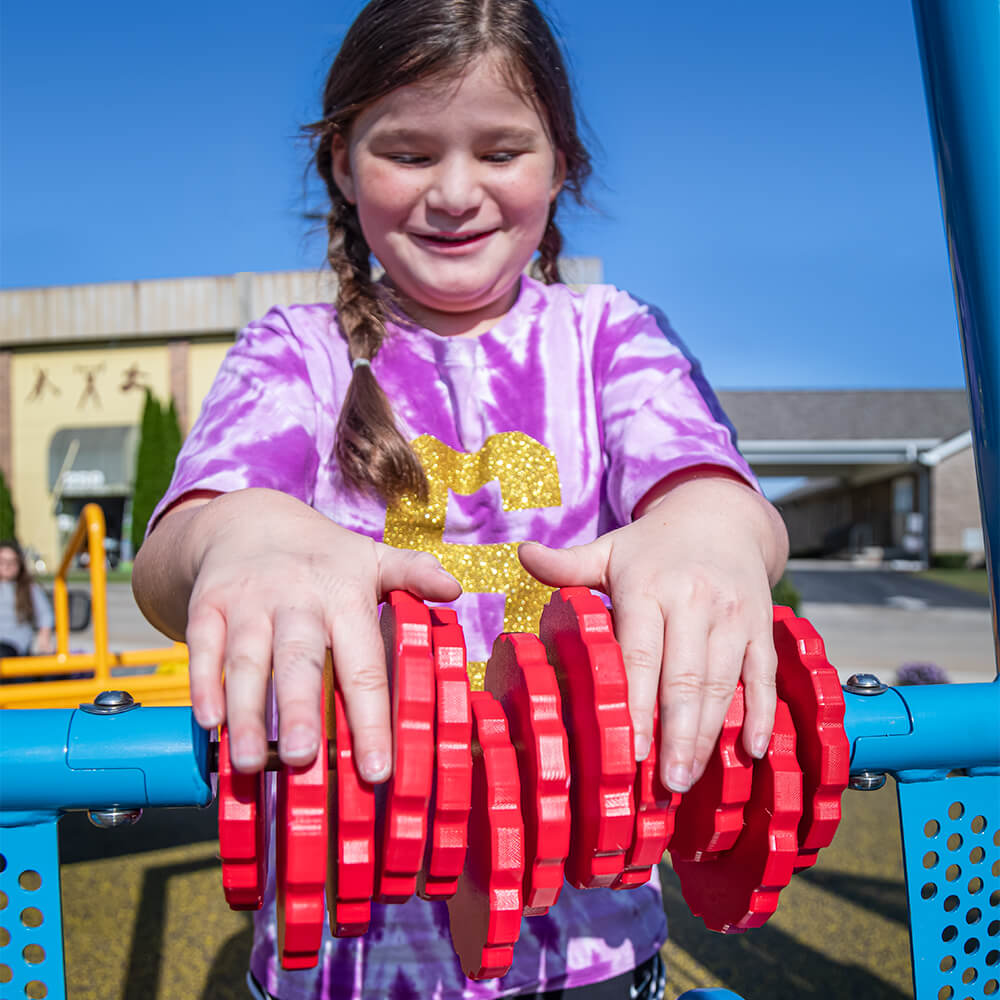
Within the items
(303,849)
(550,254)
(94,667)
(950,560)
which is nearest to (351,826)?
(303,849)

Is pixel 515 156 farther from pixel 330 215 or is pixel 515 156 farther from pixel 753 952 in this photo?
pixel 753 952

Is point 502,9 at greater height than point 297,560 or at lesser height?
greater

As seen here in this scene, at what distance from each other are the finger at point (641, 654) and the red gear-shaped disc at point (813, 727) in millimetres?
120

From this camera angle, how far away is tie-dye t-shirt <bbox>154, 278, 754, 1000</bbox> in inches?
36.2

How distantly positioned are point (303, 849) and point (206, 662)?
0.14m

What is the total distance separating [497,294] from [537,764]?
0.68m

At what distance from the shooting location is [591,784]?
578 millimetres

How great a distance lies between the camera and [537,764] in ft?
1.88

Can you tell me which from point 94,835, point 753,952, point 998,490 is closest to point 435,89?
point 998,490

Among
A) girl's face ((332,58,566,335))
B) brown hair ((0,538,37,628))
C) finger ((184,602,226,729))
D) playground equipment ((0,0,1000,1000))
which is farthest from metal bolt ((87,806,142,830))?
brown hair ((0,538,37,628))

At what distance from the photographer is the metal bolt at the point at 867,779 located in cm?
69

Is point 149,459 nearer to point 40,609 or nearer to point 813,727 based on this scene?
point 40,609

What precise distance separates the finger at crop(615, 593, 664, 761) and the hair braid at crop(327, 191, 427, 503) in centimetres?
37

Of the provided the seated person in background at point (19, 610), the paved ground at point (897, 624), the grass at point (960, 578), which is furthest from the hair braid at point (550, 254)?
the grass at point (960, 578)
